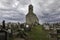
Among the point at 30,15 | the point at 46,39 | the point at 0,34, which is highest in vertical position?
the point at 30,15

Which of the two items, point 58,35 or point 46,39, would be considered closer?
point 58,35

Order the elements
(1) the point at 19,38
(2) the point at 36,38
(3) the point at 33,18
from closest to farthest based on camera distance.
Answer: (1) the point at 19,38 → (2) the point at 36,38 → (3) the point at 33,18

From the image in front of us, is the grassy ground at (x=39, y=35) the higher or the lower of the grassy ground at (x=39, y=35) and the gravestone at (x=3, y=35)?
the lower

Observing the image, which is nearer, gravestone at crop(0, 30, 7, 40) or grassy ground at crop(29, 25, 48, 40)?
gravestone at crop(0, 30, 7, 40)

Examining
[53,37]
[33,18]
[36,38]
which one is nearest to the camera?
[53,37]

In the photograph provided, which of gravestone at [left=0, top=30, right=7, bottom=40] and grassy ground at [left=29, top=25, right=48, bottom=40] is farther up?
gravestone at [left=0, top=30, right=7, bottom=40]

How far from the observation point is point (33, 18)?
8738 cm

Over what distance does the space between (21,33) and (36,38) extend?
949 centimetres

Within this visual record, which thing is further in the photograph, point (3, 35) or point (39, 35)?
point (39, 35)

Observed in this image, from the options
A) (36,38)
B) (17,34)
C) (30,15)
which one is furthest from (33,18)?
(17,34)

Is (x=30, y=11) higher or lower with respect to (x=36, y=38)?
higher

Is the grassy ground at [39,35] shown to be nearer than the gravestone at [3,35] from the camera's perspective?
No

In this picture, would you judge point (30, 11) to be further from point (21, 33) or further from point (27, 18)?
point (21, 33)

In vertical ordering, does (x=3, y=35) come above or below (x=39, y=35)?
above
